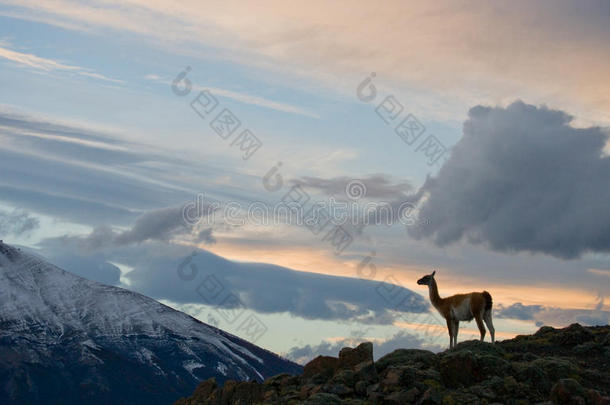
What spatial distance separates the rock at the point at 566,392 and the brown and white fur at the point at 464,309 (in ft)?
39.8

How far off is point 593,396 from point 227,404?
22069 millimetres

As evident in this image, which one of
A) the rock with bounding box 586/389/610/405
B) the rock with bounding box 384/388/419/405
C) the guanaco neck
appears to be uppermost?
the guanaco neck

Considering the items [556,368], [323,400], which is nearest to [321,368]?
[323,400]

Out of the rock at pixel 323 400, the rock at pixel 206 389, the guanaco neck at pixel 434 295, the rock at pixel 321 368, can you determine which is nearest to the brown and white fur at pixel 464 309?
the guanaco neck at pixel 434 295

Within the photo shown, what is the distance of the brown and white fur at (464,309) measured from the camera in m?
46.0

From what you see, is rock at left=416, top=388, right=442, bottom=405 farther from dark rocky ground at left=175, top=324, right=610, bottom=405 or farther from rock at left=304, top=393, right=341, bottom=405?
rock at left=304, top=393, right=341, bottom=405

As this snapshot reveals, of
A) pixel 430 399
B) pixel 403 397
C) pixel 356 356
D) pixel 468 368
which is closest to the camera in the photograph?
pixel 430 399

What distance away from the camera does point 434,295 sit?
50781mm

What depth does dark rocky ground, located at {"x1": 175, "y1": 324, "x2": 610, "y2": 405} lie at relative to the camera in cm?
3428

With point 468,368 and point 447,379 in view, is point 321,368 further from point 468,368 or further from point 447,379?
point 468,368

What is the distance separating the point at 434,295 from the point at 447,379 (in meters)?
14.2

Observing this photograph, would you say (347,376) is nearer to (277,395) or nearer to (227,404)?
(277,395)

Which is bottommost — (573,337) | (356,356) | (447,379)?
(447,379)

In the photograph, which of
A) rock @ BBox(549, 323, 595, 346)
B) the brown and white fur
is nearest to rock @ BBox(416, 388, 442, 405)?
the brown and white fur
